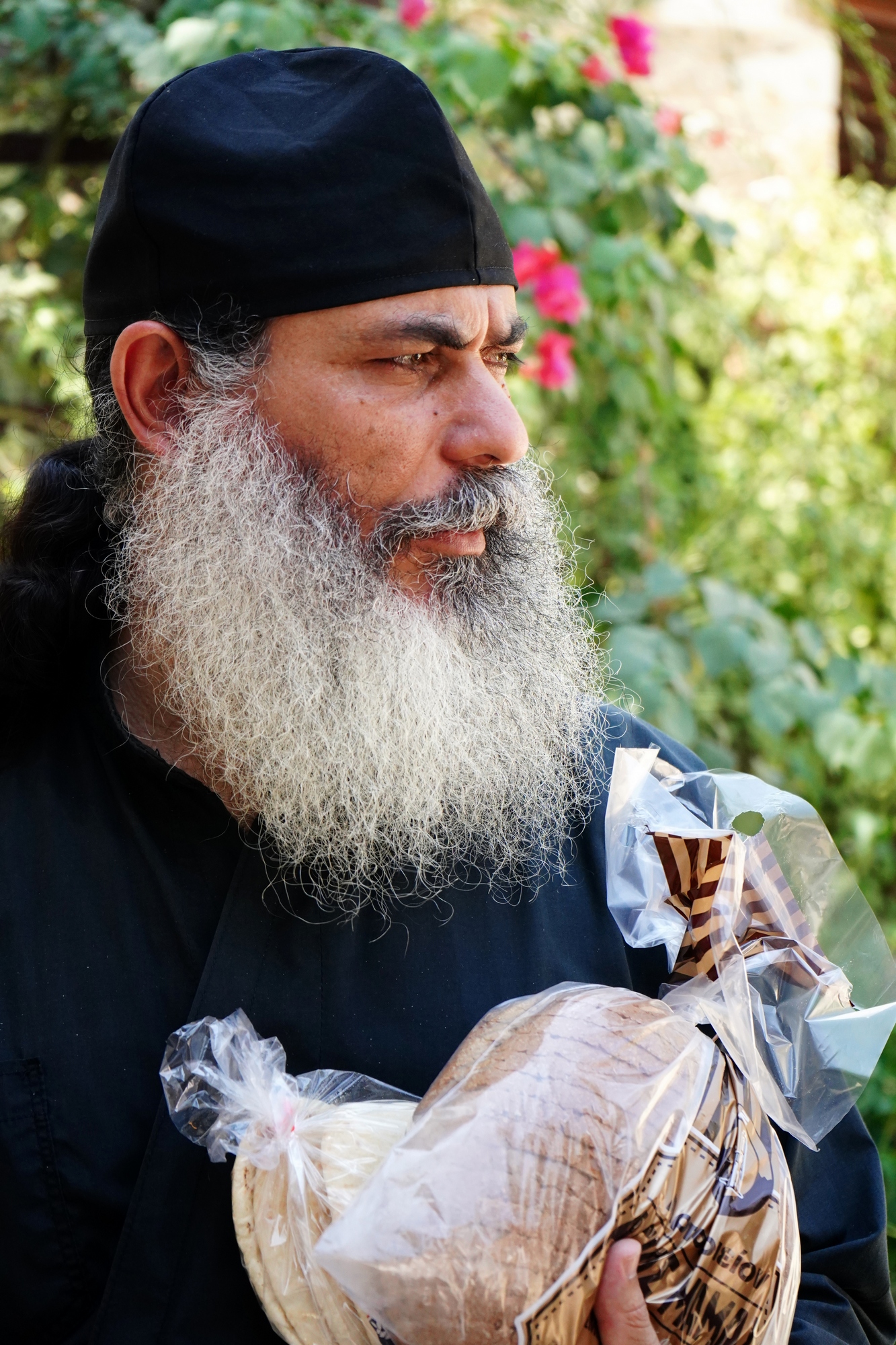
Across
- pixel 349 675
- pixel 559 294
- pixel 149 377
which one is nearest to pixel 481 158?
pixel 559 294

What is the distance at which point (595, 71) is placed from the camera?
3.36 metres

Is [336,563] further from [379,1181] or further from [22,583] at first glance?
[379,1181]

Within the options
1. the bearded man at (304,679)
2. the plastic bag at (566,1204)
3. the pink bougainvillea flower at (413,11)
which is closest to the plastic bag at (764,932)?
the plastic bag at (566,1204)

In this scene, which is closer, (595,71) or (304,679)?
(304,679)

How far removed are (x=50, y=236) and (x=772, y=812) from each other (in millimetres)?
3253

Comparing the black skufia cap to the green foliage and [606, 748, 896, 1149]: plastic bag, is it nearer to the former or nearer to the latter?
[606, 748, 896, 1149]: plastic bag

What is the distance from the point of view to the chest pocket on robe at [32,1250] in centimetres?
141

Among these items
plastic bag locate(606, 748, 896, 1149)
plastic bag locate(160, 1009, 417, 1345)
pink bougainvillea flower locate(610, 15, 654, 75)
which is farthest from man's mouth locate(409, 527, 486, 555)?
pink bougainvillea flower locate(610, 15, 654, 75)

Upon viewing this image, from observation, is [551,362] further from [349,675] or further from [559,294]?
[349,675]

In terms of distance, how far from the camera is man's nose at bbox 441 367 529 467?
5.53 feet

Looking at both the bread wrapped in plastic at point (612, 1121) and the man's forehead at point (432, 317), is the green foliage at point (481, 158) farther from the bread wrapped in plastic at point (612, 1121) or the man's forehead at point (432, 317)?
the bread wrapped in plastic at point (612, 1121)

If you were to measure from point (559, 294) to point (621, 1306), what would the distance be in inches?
106

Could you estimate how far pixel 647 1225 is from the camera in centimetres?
108

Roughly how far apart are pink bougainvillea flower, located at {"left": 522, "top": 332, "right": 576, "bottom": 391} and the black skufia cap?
5.12 feet
